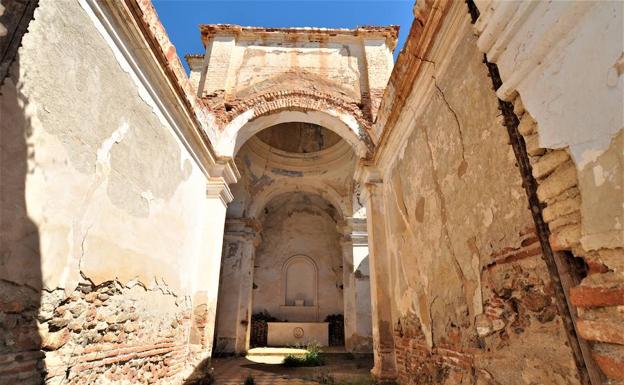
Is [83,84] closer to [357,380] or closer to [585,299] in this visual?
[585,299]

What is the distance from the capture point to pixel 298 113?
6.61 meters

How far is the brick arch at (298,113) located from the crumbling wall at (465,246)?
6.94 ft

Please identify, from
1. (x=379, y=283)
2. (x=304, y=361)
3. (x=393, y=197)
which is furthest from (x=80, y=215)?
(x=304, y=361)

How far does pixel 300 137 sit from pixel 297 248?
15.5ft

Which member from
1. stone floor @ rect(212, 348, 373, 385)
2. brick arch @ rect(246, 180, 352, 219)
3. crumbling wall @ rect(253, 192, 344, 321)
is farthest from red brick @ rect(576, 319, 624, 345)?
crumbling wall @ rect(253, 192, 344, 321)

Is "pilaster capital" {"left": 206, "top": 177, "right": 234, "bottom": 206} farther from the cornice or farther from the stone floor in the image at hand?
the cornice

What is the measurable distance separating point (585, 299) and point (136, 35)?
409cm

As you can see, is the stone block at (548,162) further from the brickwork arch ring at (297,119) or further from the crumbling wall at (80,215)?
the brickwork arch ring at (297,119)

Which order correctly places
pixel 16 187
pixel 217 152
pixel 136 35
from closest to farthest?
pixel 16 187
pixel 136 35
pixel 217 152

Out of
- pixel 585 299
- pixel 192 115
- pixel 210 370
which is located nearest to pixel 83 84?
pixel 192 115

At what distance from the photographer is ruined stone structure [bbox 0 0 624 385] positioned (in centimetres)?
148

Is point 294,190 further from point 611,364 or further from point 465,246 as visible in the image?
point 611,364

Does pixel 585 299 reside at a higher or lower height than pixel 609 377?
higher

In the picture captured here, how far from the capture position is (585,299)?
55.4 inches
